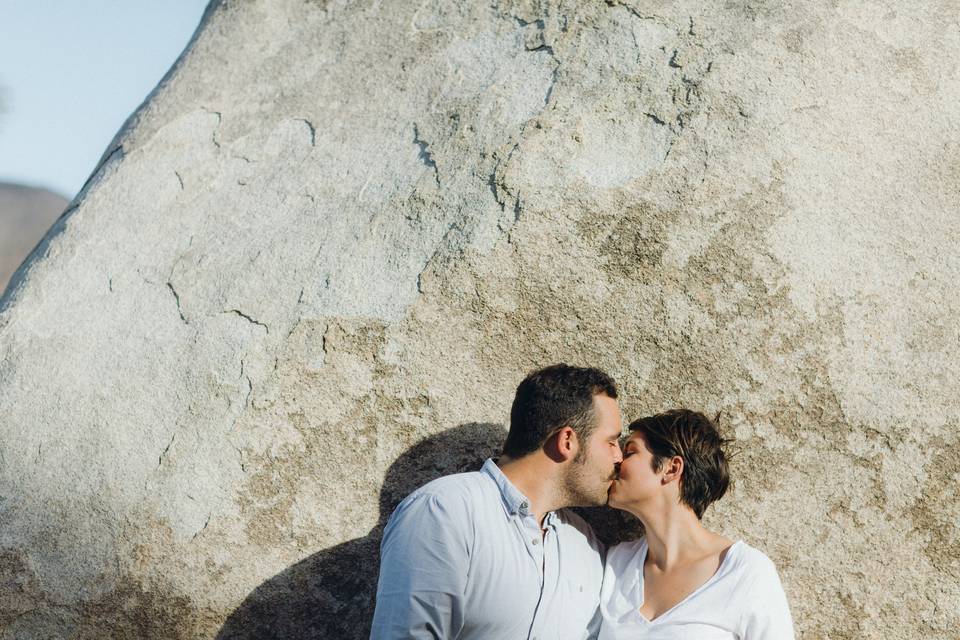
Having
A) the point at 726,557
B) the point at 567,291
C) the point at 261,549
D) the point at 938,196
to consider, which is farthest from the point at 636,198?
the point at 261,549

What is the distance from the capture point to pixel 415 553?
1.90m

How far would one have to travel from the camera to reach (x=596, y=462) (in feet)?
7.01

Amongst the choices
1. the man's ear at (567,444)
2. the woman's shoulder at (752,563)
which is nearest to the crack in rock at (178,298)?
the man's ear at (567,444)

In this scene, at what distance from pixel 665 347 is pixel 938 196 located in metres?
0.88

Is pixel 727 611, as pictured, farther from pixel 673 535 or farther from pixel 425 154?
pixel 425 154

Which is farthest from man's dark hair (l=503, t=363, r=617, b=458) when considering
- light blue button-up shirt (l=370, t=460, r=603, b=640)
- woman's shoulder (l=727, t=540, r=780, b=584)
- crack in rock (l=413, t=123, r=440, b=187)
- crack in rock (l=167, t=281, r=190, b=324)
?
crack in rock (l=167, t=281, r=190, b=324)

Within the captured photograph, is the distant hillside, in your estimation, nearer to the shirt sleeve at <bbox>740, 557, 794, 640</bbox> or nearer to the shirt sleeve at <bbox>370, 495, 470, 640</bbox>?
the shirt sleeve at <bbox>370, 495, 470, 640</bbox>

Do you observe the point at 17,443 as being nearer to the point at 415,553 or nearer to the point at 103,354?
the point at 103,354

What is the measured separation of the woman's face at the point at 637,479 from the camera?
217 cm

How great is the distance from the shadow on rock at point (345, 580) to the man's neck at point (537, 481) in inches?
8.6

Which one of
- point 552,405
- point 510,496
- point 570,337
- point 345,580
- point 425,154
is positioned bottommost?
point 345,580

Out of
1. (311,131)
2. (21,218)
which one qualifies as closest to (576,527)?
(311,131)

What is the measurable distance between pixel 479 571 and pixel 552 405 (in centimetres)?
44

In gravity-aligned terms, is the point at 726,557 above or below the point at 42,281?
below
